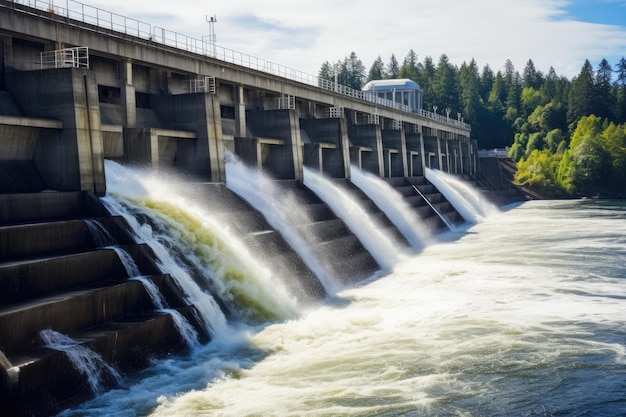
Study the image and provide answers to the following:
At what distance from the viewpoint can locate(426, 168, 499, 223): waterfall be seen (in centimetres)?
6321

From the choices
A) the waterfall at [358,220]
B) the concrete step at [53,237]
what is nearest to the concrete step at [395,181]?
the waterfall at [358,220]

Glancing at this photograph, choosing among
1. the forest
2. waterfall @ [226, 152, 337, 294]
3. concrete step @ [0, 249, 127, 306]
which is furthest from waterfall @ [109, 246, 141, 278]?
the forest

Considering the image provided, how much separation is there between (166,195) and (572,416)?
16.7 meters

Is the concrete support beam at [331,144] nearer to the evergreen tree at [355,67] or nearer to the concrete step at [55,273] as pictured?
the concrete step at [55,273]

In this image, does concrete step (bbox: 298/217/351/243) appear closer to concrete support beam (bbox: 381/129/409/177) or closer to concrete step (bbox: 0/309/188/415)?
concrete step (bbox: 0/309/188/415)

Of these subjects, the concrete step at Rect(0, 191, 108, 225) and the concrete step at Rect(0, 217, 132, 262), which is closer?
the concrete step at Rect(0, 217, 132, 262)

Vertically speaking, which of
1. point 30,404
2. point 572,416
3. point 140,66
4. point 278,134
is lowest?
point 572,416

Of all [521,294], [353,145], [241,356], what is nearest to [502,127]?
[353,145]

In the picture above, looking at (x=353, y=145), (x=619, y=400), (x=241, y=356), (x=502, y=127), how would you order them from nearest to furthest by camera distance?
(x=619, y=400), (x=241, y=356), (x=353, y=145), (x=502, y=127)

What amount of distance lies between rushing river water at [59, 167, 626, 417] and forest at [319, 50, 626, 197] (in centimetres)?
7467

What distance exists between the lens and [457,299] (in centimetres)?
2623

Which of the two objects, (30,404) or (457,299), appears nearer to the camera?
(30,404)

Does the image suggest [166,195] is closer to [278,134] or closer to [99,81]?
[99,81]

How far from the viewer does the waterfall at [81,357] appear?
51.4 feet
